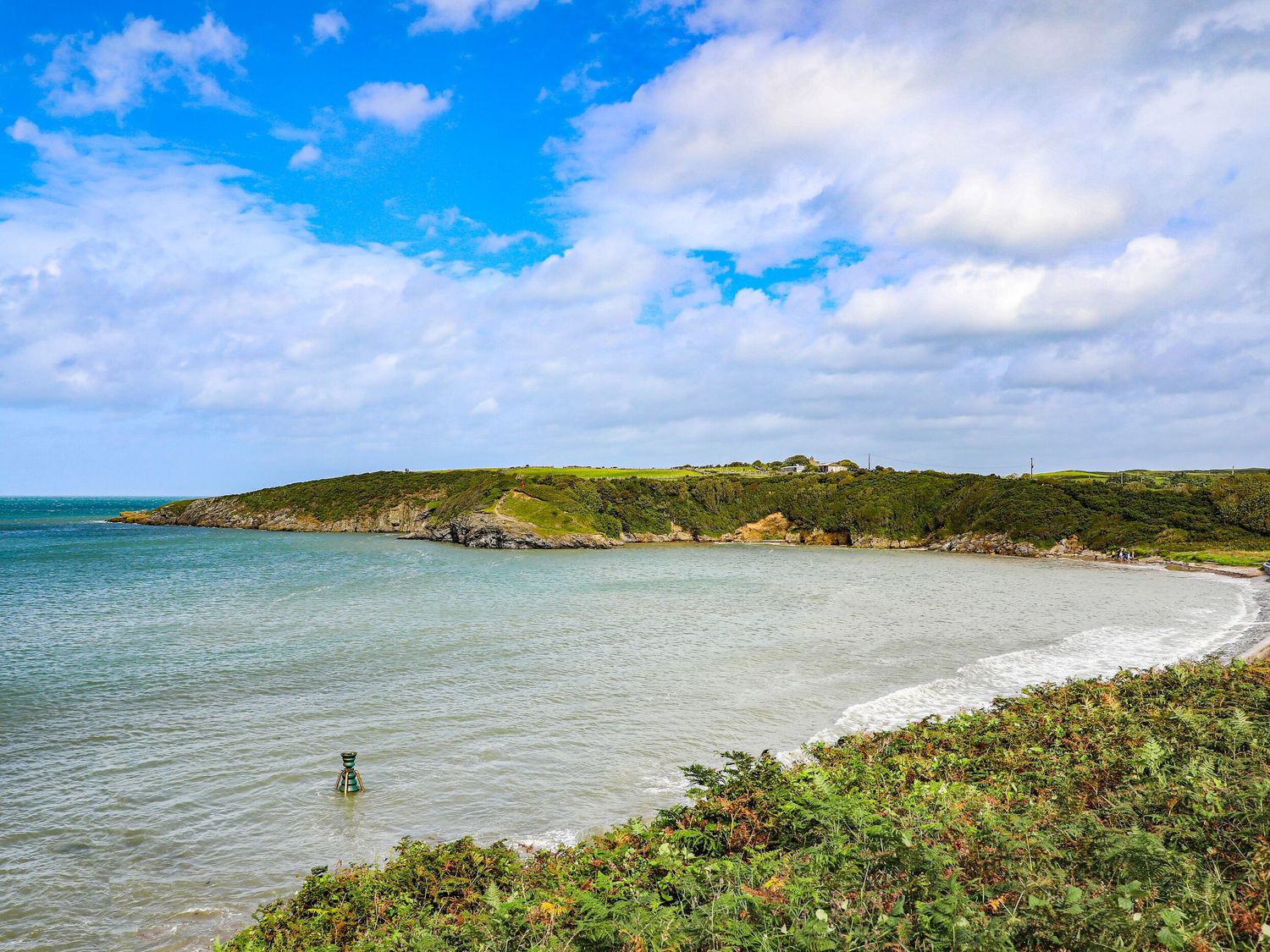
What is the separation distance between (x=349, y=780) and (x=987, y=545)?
3142 inches

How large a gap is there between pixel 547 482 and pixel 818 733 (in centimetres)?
8406

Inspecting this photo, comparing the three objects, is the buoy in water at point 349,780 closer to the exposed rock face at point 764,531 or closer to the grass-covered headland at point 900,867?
the grass-covered headland at point 900,867

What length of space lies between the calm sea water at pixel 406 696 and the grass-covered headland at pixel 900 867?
2400 millimetres

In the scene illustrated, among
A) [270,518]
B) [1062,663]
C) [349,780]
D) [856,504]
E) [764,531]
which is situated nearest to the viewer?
[349,780]

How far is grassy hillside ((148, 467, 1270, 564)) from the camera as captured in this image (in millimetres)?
68688

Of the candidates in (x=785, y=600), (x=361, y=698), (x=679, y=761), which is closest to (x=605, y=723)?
(x=679, y=761)

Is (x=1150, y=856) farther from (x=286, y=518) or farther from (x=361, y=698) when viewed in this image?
(x=286, y=518)

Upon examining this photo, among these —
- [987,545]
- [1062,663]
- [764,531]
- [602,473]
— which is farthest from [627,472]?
[1062,663]

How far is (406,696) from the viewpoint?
63.0 ft

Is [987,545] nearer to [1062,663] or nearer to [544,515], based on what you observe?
[544,515]

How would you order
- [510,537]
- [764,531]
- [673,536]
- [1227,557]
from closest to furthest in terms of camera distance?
1. [1227,557]
2. [510,537]
3. [764,531]
4. [673,536]

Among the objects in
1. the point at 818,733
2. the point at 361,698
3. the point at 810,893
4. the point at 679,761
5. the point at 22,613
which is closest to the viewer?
the point at 810,893

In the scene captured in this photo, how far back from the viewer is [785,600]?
126 ft

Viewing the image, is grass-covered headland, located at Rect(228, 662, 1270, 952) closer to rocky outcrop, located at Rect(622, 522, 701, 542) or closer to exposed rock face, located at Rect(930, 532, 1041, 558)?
exposed rock face, located at Rect(930, 532, 1041, 558)
